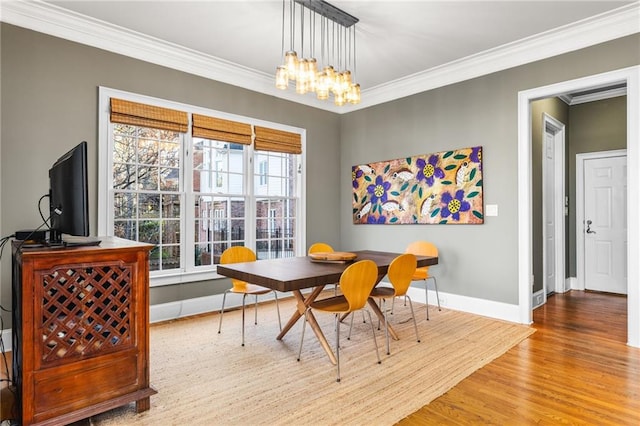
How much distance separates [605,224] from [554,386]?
395cm

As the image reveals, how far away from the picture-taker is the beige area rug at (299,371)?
7.04 feet

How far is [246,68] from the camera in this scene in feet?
14.9

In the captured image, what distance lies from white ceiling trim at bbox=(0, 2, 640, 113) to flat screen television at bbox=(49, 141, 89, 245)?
74.6 inches

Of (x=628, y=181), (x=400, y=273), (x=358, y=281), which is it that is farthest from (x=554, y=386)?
(x=628, y=181)

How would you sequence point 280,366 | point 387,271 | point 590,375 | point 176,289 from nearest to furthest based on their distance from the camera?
point 590,375, point 280,366, point 387,271, point 176,289

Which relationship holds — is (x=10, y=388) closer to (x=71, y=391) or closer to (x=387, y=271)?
(x=71, y=391)

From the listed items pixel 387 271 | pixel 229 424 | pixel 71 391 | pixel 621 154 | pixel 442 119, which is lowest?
pixel 229 424

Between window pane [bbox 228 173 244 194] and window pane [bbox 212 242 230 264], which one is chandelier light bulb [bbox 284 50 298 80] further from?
window pane [bbox 212 242 230 264]

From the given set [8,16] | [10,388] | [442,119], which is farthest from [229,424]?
[442,119]

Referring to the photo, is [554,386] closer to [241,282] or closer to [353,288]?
[353,288]

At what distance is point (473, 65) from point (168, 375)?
4.38 meters

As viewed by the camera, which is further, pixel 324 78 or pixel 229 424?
pixel 324 78

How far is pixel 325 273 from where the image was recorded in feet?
8.91

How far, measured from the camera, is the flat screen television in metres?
2.06
